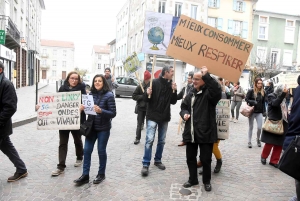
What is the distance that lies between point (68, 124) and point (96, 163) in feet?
3.67

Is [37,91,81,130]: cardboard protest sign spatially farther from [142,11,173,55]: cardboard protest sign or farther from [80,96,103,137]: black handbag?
[142,11,173,55]: cardboard protest sign

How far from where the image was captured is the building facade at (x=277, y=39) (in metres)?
34.3

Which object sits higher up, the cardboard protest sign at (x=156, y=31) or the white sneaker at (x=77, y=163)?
the cardboard protest sign at (x=156, y=31)

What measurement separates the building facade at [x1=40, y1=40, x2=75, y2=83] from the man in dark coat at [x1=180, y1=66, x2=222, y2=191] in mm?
85846

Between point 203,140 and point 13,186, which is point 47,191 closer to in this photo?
point 13,186

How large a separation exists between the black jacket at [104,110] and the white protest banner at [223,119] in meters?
1.89

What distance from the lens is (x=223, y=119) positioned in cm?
490

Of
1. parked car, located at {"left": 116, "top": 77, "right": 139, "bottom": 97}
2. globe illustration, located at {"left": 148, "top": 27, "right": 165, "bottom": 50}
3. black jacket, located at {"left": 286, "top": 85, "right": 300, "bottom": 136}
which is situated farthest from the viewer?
parked car, located at {"left": 116, "top": 77, "right": 139, "bottom": 97}

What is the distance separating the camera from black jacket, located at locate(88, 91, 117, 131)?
4.20 meters

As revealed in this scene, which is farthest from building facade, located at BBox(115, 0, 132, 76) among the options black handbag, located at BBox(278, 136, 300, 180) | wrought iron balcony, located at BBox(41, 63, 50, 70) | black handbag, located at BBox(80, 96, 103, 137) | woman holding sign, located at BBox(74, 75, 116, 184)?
wrought iron balcony, located at BBox(41, 63, 50, 70)

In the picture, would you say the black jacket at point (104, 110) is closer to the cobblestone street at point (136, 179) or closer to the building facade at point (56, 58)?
the cobblestone street at point (136, 179)

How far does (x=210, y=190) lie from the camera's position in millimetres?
4199

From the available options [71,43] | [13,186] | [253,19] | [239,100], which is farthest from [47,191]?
[71,43]

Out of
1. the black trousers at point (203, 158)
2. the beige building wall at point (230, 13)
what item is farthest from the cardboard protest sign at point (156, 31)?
the beige building wall at point (230, 13)
